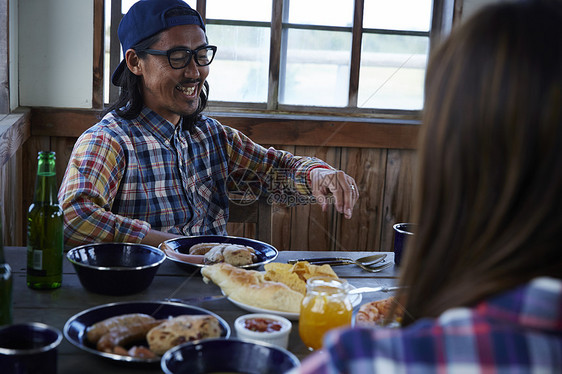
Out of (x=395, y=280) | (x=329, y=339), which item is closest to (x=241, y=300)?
(x=395, y=280)

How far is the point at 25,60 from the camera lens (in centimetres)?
282

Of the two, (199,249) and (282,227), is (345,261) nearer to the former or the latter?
(199,249)

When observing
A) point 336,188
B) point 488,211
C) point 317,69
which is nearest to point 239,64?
point 317,69

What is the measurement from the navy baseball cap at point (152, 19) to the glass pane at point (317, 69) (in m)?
1.04

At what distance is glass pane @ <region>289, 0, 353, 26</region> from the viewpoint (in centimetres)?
305

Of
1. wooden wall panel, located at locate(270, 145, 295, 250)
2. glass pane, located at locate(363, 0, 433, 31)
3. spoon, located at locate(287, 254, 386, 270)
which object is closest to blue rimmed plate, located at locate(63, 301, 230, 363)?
spoon, located at locate(287, 254, 386, 270)

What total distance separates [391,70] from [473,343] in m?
2.79

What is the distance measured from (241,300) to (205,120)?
3.99 ft

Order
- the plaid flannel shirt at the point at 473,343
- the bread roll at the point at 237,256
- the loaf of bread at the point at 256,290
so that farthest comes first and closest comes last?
1. the bread roll at the point at 237,256
2. the loaf of bread at the point at 256,290
3. the plaid flannel shirt at the point at 473,343

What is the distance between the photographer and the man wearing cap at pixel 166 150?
1.89 m

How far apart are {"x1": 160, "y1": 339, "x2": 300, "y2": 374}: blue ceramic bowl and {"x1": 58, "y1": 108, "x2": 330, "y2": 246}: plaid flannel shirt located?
85 cm

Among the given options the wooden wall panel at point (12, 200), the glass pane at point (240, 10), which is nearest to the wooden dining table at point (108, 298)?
the wooden wall panel at point (12, 200)

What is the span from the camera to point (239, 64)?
3.08 m

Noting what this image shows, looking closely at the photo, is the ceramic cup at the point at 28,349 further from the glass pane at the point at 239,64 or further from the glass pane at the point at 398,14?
the glass pane at the point at 398,14
